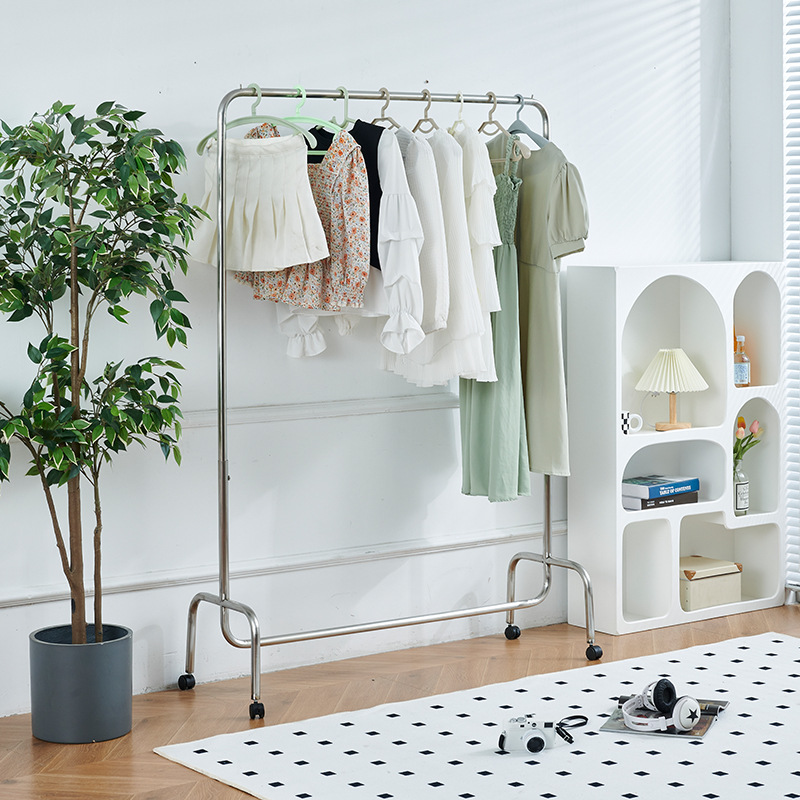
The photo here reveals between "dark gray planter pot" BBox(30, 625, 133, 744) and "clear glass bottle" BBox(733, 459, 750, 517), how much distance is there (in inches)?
95.2

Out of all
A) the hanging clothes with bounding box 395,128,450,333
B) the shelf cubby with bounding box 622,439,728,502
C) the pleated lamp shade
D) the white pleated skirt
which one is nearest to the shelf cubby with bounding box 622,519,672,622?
the shelf cubby with bounding box 622,439,728,502

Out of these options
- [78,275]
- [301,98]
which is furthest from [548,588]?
[78,275]

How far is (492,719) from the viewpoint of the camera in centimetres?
338

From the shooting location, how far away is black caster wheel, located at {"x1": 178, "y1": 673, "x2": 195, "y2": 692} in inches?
146

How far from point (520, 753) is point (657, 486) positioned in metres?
1.55

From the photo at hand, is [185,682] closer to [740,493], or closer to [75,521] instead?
[75,521]

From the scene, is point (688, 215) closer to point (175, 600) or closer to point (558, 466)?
point (558, 466)

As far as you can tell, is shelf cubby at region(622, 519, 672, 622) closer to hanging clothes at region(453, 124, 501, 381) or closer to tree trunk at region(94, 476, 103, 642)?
hanging clothes at region(453, 124, 501, 381)

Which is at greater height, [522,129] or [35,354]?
[522,129]

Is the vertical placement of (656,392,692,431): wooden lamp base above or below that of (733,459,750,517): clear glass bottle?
above

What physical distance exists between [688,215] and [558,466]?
4.42 ft

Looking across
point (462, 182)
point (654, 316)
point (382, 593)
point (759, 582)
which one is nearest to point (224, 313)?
point (462, 182)

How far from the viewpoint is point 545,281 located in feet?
13.2

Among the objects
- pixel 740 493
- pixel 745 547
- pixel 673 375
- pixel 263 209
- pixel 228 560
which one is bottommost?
pixel 745 547
